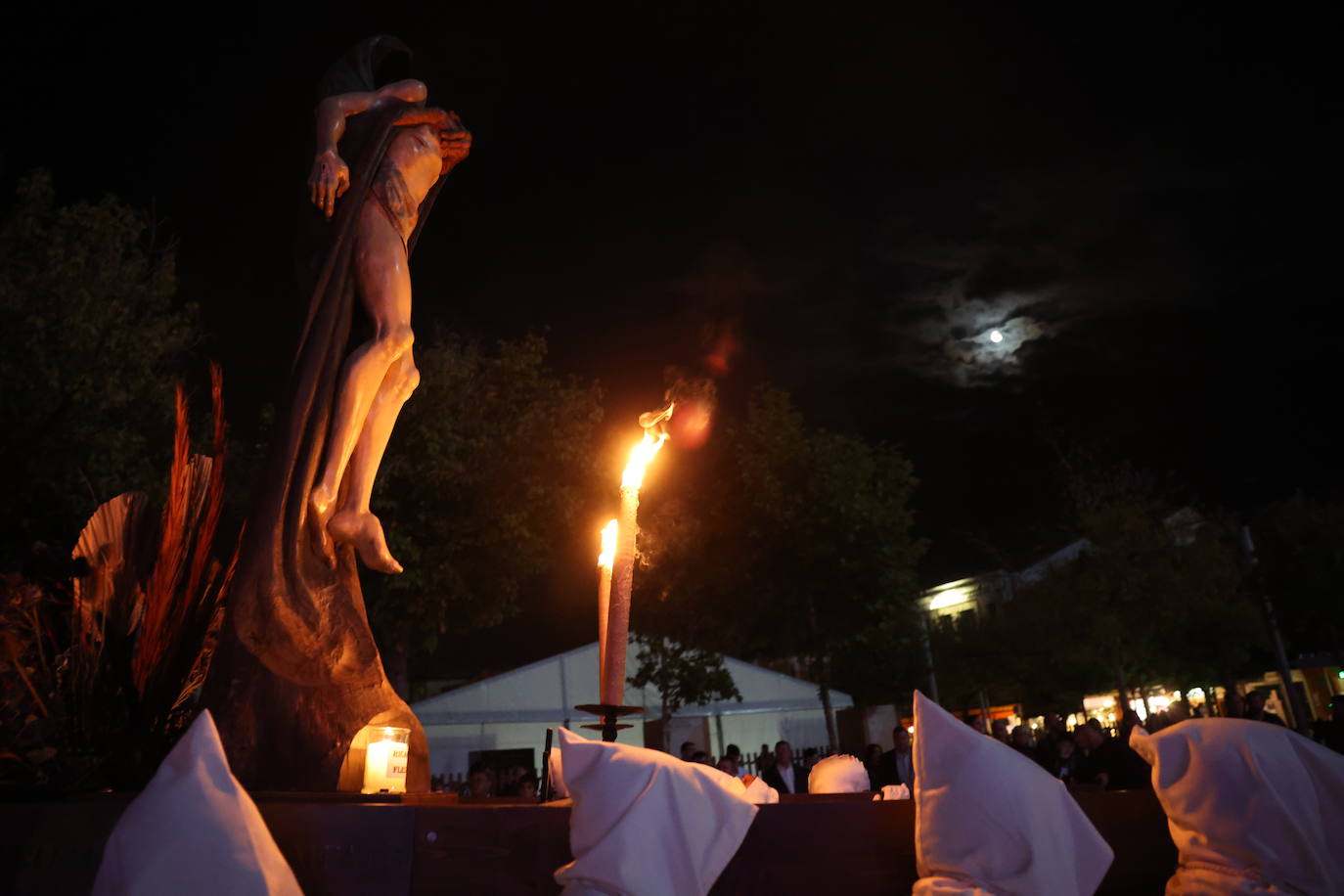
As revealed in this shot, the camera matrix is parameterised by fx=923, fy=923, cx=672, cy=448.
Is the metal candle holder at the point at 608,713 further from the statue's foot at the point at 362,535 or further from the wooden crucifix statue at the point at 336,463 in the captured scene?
the statue's foot at the point at 362,535

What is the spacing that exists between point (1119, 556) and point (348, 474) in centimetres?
2686

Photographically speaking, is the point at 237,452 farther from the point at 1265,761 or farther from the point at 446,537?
the point at 1265,761

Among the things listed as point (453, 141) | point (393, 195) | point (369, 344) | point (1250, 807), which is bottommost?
point (1250, 807)

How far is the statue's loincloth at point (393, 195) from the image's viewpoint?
12.4 ft

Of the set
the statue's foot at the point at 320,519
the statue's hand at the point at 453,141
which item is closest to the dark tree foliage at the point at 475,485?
the statue's hand at the point at 453,141

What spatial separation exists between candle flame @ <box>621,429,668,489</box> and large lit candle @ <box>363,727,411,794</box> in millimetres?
1124

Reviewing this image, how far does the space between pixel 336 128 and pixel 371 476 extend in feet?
4.63

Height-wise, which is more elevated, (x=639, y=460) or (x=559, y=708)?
(x=559, y=708)

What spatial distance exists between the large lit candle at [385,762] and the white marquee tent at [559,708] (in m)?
12.7

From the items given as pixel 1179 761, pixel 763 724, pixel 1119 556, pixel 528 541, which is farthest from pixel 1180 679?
pixel 1179 761

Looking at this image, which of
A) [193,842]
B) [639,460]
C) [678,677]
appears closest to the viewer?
[193,842]

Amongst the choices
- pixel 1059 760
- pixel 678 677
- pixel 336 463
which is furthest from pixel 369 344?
pixel 678 677

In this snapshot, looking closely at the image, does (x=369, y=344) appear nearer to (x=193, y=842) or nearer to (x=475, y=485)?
(x=193, y=842)

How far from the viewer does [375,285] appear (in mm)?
3615
